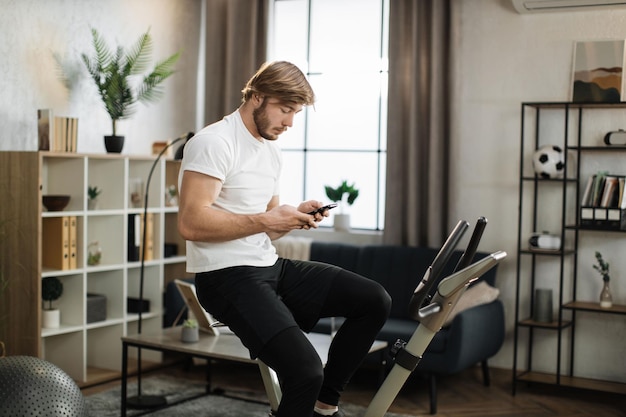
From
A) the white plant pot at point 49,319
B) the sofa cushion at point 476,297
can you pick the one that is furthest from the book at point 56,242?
the sofa cushion at point 476,297

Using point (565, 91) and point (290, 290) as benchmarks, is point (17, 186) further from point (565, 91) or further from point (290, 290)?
point (565, 91)

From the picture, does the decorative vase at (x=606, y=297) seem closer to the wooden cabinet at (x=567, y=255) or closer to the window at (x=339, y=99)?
the wooden cabinet at (x=567, y=255)

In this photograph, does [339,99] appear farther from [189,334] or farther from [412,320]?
[189,334]

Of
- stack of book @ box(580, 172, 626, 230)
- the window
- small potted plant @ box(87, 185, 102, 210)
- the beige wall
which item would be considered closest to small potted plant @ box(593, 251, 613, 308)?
stack of book @ box(580, 172, 626, 230)

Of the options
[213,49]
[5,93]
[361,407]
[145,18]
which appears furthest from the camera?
[213,49]

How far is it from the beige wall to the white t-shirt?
2.69 m

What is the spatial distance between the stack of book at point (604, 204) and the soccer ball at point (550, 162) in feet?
0.69

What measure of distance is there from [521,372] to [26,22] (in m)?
3.74

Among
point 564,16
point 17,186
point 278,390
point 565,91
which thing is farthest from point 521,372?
point 17,186

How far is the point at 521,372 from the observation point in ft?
17.8

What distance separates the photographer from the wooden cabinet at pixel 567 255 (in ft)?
16.6

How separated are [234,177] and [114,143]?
2790 mm

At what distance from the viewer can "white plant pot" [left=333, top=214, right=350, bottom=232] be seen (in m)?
5.90

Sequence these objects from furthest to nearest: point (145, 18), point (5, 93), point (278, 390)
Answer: point (145, 18) < point (5, 93) < point (278, 390)
